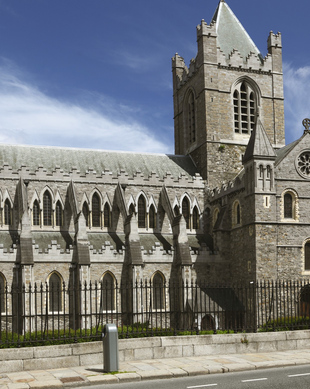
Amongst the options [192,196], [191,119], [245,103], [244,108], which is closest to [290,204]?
[192,196]

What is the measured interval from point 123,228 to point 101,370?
23.7 metres

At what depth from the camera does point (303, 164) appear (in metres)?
38.6

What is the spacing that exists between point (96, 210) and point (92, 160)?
182 inches

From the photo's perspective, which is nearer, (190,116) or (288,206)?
(288,206)

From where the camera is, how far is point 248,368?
18.1m

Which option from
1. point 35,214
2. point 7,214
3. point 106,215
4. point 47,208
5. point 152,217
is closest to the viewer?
point 7,214

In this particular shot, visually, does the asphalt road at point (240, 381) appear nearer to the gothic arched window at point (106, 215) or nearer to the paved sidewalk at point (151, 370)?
the paved sidewalk at point (151, 370)

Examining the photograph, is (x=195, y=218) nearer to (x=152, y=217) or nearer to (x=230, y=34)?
(x=152, y=217)

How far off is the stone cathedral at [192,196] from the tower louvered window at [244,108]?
82mm

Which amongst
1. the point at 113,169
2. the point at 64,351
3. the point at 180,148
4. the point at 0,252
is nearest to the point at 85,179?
the point at 113,169

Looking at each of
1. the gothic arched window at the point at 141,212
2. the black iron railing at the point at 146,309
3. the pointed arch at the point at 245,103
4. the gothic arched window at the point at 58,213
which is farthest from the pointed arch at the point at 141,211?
the pointed arch at the point at 245,103

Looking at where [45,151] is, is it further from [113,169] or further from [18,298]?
[18,298]

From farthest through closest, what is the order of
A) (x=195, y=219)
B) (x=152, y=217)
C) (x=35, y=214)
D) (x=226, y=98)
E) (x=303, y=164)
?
(x=226, y=98)
(x=195, y=219)
(x=152, y=217)
(x=35, y=214)
(x=303, y=164)

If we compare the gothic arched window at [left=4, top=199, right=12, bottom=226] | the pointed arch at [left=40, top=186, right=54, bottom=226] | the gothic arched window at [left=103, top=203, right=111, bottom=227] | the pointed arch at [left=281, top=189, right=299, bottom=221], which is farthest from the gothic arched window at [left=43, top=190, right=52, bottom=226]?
the pointed arch at [left=281, top=189, right=299, bottom=221]
